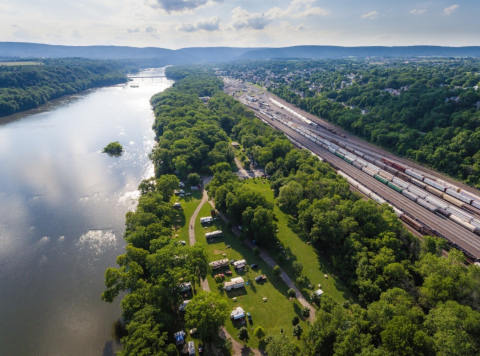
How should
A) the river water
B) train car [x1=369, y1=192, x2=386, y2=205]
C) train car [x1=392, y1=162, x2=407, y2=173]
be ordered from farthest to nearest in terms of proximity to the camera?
train car [x1=392, y1=162, x2=407, y2=173] < train car [x1=369, y1=192, x2=386, y2=205] < the river water

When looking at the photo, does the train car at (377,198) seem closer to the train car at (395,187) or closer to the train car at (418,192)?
the train car at (395,187)

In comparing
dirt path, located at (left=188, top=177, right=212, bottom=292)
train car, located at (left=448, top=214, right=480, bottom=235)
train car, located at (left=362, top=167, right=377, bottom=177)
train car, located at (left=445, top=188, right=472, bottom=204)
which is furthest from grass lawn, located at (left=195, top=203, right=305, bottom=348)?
train car, located at (left=445, top=188, right=472, bottom=204)

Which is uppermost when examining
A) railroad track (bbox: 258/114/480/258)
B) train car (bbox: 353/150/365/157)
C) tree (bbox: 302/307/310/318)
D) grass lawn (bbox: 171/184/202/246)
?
train car (bbox: 353/150/365/157)

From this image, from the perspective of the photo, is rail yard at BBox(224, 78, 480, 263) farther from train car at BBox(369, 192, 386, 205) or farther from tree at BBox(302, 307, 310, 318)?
tree at BBox(302, 307, 310, 318)

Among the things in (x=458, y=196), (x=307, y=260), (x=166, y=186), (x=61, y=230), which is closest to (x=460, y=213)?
(x=458, y=196)

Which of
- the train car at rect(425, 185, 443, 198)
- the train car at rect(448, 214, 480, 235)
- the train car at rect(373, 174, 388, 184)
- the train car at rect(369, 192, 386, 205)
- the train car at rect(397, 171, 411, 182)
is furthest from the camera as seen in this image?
the train car at rect(397, 171, 411, 182)

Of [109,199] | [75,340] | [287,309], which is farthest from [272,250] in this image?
[109,199]

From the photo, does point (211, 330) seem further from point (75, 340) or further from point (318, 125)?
point (318, 125)
